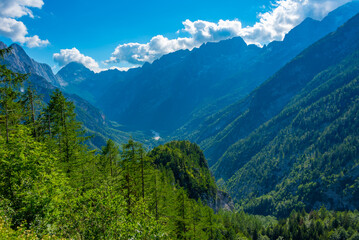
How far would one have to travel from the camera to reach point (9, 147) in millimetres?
20922

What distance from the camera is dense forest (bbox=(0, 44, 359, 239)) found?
682 inches

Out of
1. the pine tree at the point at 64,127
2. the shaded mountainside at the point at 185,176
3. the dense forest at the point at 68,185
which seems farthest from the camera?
the shaded mountainside at the point at 185,176

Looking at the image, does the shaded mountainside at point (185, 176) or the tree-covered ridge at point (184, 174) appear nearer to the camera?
the shaded mountainside at point (185, 176)

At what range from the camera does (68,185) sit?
24.2 meters

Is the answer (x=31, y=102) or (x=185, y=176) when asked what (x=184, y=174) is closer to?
(x=185, y=176)

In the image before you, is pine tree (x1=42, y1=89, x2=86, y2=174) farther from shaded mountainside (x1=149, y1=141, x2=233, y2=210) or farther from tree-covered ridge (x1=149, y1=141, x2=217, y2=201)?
tree-covered ridge (x1=149, y1=141, x2=217, y2=201)

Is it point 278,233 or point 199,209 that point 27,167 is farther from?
point 278,233

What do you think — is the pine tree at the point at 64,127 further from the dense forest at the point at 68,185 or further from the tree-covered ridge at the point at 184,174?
the tree-covered ridge at the point at 184,174

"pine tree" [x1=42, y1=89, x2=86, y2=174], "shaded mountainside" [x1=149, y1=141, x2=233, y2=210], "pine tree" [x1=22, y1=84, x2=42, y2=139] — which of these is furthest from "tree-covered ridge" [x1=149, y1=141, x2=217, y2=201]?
"pine tree" [x1=22, y1=84, x2=42, y2=139]

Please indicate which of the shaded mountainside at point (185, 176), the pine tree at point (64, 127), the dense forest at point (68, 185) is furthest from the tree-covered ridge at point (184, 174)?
the pine tree at point (64, 127)

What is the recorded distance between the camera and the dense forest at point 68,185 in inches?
682

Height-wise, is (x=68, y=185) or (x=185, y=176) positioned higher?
(x=185, y=176)

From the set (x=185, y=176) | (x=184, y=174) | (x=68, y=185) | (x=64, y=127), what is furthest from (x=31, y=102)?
(x=185, y=176)

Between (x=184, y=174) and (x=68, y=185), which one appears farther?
(x=184, y=174)
